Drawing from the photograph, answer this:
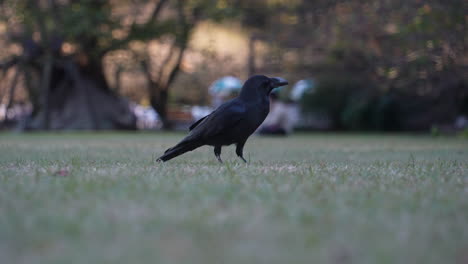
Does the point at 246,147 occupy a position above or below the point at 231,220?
below

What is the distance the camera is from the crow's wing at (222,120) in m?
5.08

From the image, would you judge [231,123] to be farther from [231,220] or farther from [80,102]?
[80,102]

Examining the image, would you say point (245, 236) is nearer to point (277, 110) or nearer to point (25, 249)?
point (25, 249)

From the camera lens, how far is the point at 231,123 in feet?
16.7

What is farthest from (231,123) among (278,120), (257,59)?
(257,59)

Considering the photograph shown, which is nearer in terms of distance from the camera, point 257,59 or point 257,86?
point 257,86

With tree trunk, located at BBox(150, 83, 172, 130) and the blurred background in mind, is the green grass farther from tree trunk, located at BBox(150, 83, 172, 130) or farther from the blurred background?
tree trunk, located at BBox(150, 83, 172, 130)

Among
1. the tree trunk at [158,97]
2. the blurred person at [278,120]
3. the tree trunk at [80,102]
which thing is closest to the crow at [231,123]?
the blurred person at [278,120]

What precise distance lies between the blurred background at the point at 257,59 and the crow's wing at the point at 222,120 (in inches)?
368

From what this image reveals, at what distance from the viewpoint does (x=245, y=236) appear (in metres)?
2.21

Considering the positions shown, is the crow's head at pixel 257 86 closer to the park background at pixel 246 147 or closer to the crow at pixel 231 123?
the crow at pixel 231 123

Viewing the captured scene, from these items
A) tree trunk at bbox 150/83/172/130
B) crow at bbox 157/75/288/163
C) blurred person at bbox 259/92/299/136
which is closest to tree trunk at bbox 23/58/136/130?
tree trunk at bbox 150/83/172/130

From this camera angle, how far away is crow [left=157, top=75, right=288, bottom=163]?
510 centimetres

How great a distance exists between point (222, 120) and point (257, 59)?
66.4 feet
